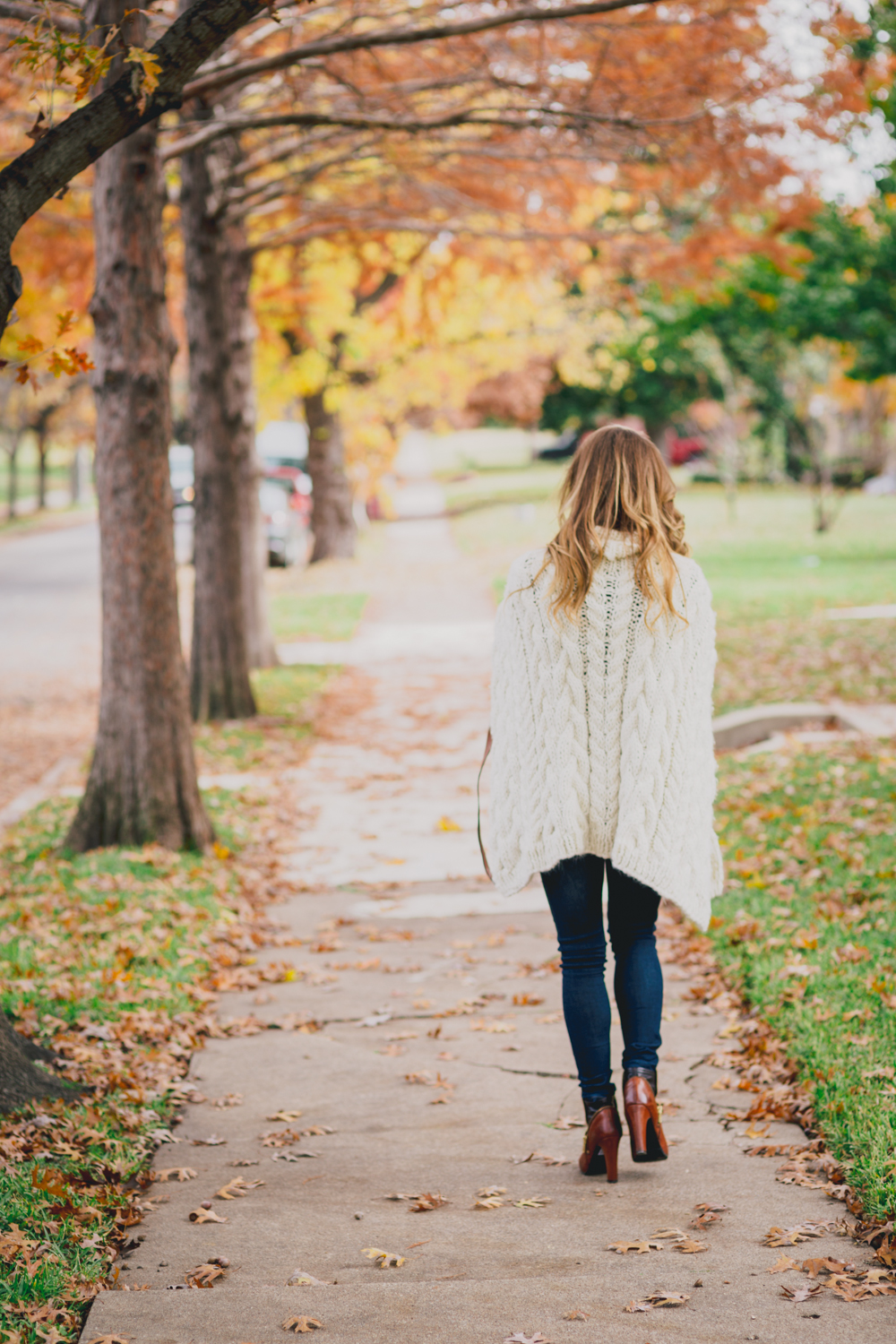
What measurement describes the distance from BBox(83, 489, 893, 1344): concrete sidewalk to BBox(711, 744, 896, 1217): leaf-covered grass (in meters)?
0.22

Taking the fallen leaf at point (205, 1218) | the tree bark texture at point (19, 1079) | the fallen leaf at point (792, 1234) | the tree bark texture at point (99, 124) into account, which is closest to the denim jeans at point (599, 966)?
the fallen leaf at point (792, 1234)

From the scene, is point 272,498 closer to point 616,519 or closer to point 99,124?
point 99,124

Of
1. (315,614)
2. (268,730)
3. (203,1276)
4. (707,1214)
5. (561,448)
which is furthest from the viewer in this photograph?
(561,448)

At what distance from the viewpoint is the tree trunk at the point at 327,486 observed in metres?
25.3

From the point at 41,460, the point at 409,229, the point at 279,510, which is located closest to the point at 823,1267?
the point at 409,229

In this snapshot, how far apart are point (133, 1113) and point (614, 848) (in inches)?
74.0

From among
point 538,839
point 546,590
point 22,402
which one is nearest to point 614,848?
point 538,839

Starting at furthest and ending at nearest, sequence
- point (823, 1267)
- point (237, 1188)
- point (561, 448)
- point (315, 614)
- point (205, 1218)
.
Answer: point (561, 448) → point (315, 614) → point (237, 1188) → point (205, 1218) → point (823, 1267)

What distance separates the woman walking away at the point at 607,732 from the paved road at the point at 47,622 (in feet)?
37.8

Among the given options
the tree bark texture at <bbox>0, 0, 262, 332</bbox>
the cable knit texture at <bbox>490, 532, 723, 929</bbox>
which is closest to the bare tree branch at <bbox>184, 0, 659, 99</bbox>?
the tree bark texture at <bbox>0, 0, 262, 332</bbox>

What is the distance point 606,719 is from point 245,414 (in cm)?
979

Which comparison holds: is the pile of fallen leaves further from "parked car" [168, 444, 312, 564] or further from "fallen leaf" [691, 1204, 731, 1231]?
"parked car" [168, 444, 312, 564]

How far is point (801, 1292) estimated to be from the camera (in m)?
3.04

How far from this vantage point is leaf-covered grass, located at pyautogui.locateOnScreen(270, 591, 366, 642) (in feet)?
58.3
